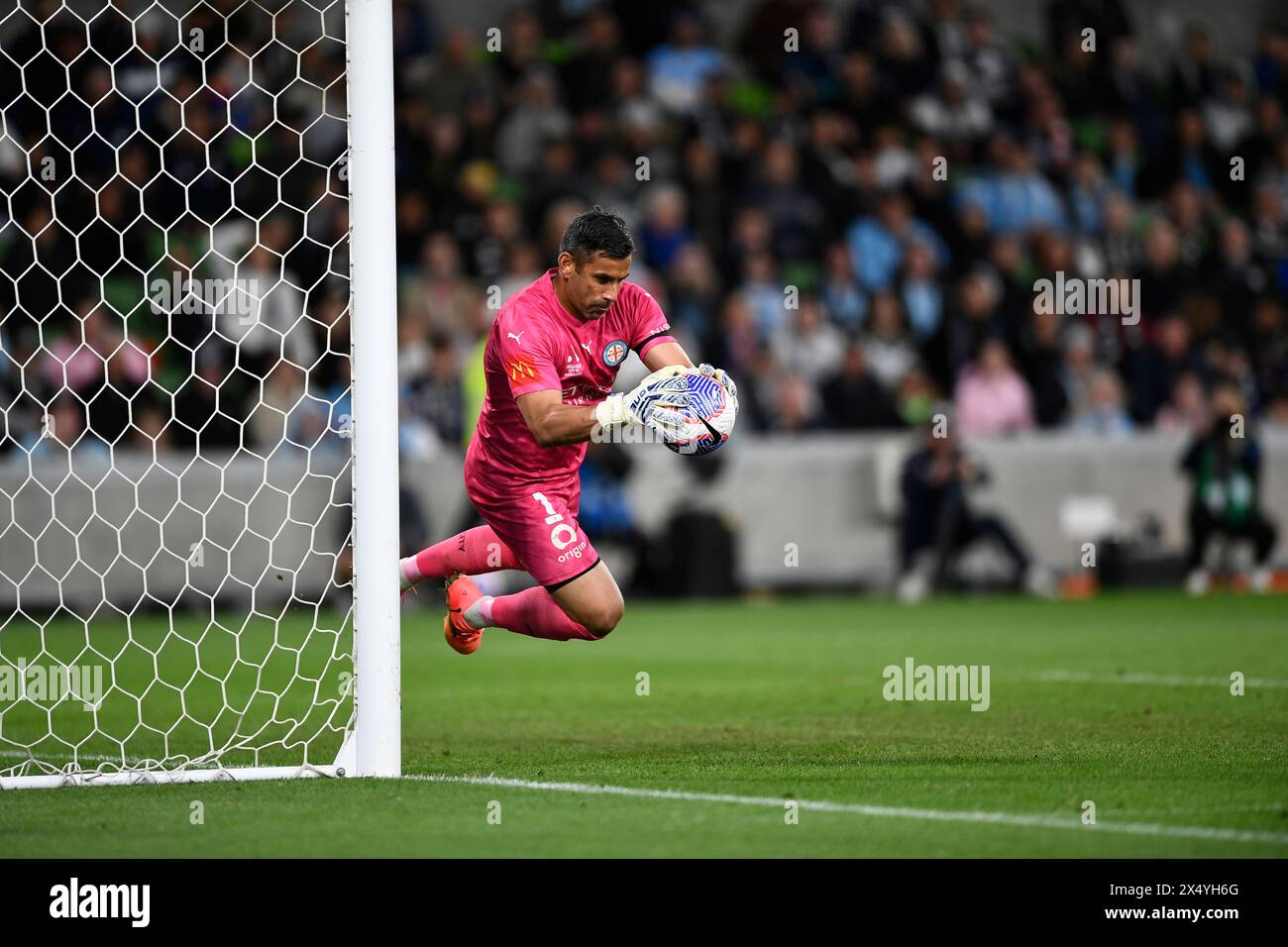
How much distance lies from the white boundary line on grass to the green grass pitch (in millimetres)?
19

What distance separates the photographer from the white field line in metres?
9.80

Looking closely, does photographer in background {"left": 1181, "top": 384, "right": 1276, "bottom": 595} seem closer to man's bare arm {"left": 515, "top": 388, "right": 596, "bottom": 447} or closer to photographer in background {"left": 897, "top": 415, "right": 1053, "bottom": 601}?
photographer in background {"left": 897, "top": 415, "right": 1053, "bottom": 601}

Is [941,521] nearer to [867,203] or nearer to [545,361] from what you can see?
[867,203]

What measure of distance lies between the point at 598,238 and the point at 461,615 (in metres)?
2.09

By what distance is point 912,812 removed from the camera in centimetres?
595

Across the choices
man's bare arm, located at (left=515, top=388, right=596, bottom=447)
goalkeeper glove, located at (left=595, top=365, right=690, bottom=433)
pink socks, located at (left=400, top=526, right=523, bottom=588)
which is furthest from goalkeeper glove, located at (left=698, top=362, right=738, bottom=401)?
pink socks, located at (left=400, top=526, right=523, bottom=588)

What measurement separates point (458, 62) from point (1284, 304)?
9636 millimetres

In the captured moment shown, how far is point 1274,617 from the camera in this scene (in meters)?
14.1
